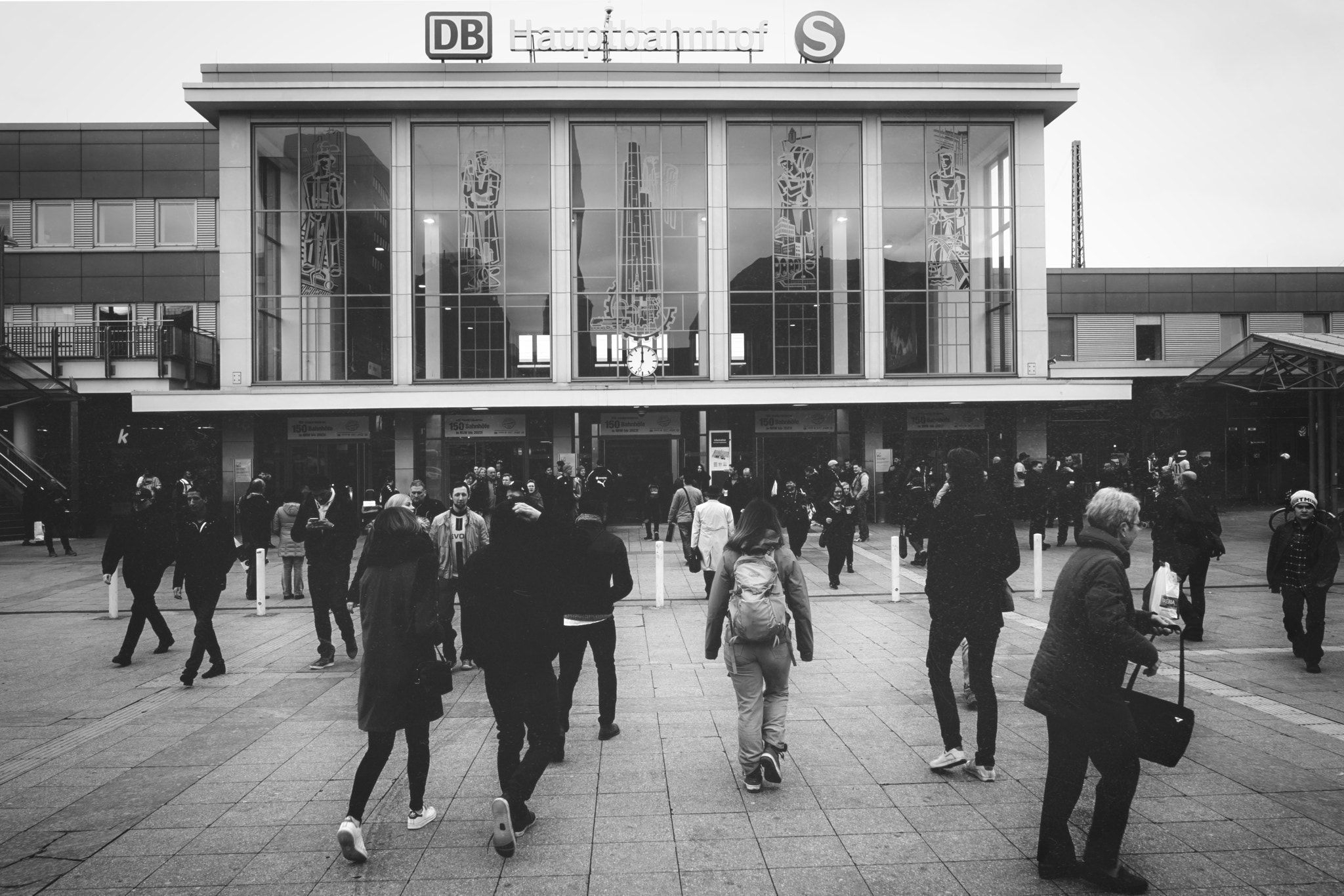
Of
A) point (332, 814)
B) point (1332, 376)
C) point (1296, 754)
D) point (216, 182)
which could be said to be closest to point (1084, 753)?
point (1296, 754)

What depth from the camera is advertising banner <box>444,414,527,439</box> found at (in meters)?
27.3

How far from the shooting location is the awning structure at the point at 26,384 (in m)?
24.4

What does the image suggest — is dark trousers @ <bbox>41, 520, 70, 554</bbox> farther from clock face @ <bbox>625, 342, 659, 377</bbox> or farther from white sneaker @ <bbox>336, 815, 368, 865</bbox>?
white sneaker @ <bbox>336, 815, 368, 865</bbox>

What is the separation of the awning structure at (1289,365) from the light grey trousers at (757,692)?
20.6 meters

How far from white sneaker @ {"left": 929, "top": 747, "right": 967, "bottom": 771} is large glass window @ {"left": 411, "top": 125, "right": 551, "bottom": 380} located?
74.7 ft

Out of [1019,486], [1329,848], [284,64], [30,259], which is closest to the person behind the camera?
[1329,848]

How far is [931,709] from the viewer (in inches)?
276

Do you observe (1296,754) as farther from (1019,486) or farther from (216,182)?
(216,182)

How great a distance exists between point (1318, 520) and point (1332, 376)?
15919mm

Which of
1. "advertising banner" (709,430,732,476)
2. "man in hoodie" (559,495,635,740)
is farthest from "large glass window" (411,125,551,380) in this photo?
"man in hoodie" (559,495,635,740)

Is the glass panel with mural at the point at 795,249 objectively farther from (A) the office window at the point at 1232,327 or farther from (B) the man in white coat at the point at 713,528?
(A) the office window at the point at 1232,327

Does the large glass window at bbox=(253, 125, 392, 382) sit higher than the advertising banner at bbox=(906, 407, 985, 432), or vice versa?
the large glass window at bbox=(253, 125, 392, 382)

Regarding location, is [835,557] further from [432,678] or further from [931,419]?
[931,419]

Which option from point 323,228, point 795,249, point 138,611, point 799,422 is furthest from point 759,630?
point 323,228
